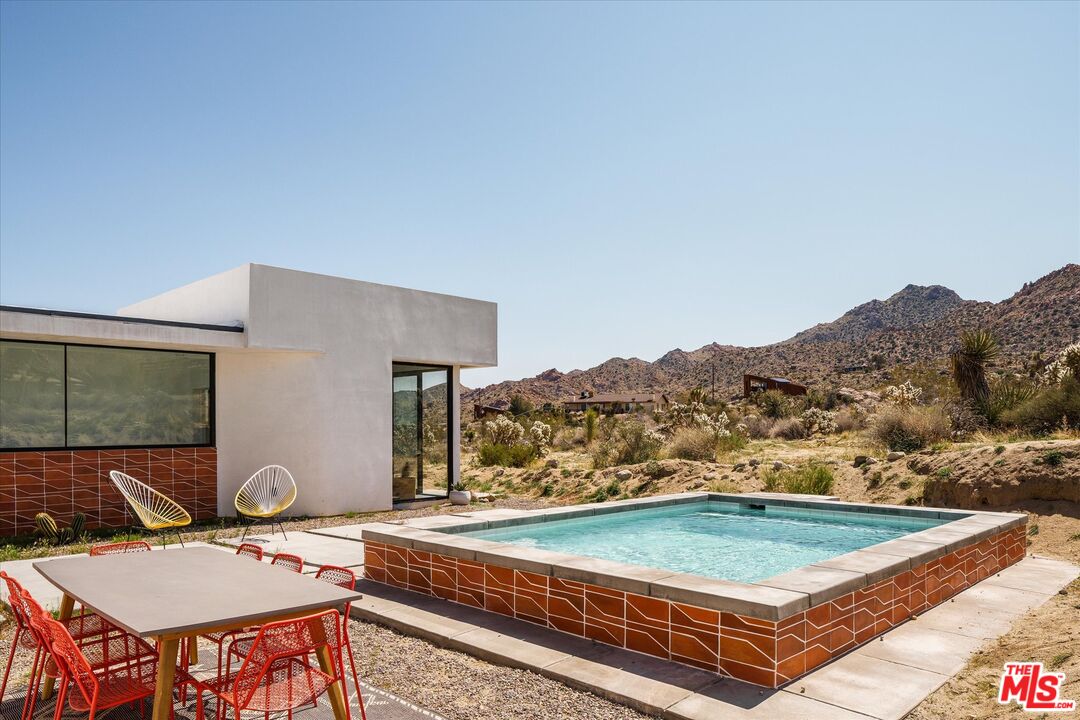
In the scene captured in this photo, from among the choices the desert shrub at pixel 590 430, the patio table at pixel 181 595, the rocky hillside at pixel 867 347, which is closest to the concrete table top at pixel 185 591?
the patio table at pixel 181 595

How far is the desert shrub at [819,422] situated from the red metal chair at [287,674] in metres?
21.2

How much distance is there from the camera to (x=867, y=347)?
4412cm

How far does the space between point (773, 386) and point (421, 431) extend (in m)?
27.8

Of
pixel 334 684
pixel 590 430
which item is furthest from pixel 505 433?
pixel 334 684

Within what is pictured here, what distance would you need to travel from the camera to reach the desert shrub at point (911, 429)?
13766 mm

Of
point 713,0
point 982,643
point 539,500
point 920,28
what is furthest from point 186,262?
point 982,643

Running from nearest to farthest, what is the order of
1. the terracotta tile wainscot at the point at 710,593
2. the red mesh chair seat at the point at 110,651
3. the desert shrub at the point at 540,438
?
1. the red mesh chair seat at the point at 110,651
2. the terracotta tile wainscot at the point at 710,593
3. the desert shrub at the point at 540,438

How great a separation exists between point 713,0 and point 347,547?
9.44m

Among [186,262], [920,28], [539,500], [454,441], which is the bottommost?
[539,500]

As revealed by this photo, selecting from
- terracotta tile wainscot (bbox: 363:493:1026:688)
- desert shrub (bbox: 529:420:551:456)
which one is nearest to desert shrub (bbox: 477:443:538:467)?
desert shrub (bbox: 529:420:551:456)

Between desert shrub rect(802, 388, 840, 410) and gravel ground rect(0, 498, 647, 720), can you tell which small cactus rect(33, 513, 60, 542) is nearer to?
gravel ground rect(0, 498, 647, 720)

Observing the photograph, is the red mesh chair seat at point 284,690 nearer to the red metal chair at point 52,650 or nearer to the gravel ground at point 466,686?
the red metal chair at point 52,650

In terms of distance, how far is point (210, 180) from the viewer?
1359 cm

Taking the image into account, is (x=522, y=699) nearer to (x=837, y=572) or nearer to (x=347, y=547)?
(x=837, y=572)
